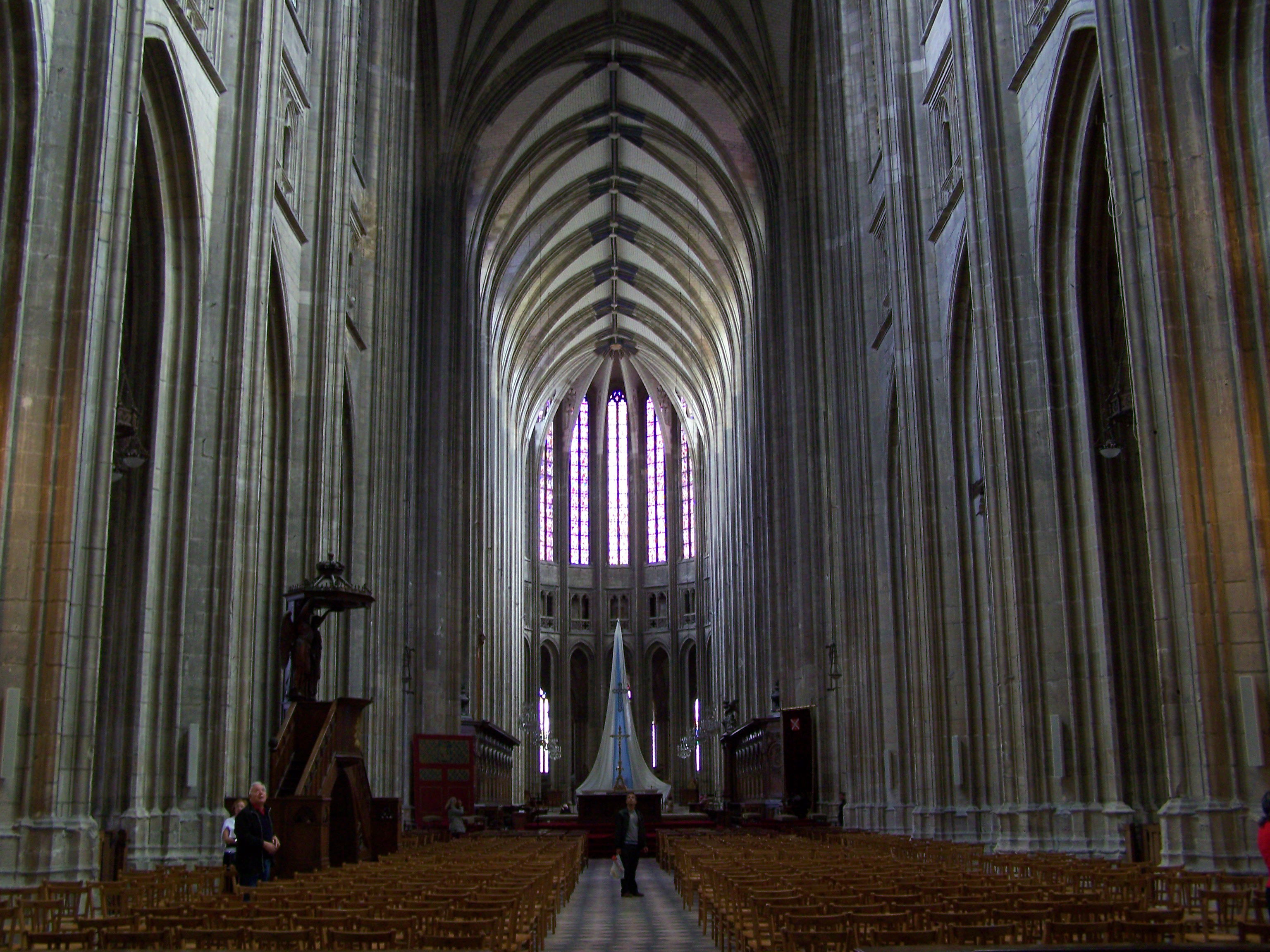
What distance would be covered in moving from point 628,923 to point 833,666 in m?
16.8

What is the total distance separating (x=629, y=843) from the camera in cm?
1681

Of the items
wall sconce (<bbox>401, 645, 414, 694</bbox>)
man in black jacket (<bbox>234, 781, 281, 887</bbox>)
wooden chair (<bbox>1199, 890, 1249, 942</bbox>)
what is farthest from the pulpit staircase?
wall sconce (<bbox>401, 645, 414, 694</bbox>)

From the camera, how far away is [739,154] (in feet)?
137

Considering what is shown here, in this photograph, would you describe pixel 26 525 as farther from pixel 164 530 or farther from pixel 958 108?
pixel 958 108

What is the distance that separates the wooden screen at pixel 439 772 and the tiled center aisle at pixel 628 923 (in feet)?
27.2

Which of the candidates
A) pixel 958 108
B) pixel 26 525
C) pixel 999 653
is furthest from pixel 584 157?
pixel 26 525

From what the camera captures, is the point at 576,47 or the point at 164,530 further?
the point at 576,47

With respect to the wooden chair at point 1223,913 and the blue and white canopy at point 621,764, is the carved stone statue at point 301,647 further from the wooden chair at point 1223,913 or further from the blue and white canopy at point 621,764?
the blue and white canopy at point 621,764

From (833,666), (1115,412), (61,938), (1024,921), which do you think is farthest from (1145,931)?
(833,666)

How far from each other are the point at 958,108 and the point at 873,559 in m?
10.5

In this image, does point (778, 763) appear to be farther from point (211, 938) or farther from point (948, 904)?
point (211, 938)

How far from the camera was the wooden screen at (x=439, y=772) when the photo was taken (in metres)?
28.4

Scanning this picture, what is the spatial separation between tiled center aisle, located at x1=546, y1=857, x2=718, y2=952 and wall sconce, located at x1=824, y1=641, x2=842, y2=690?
937 cm

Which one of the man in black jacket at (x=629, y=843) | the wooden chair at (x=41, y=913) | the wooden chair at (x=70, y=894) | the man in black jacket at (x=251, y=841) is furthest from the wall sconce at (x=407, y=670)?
the wooden chair at (x=41, y=913)
